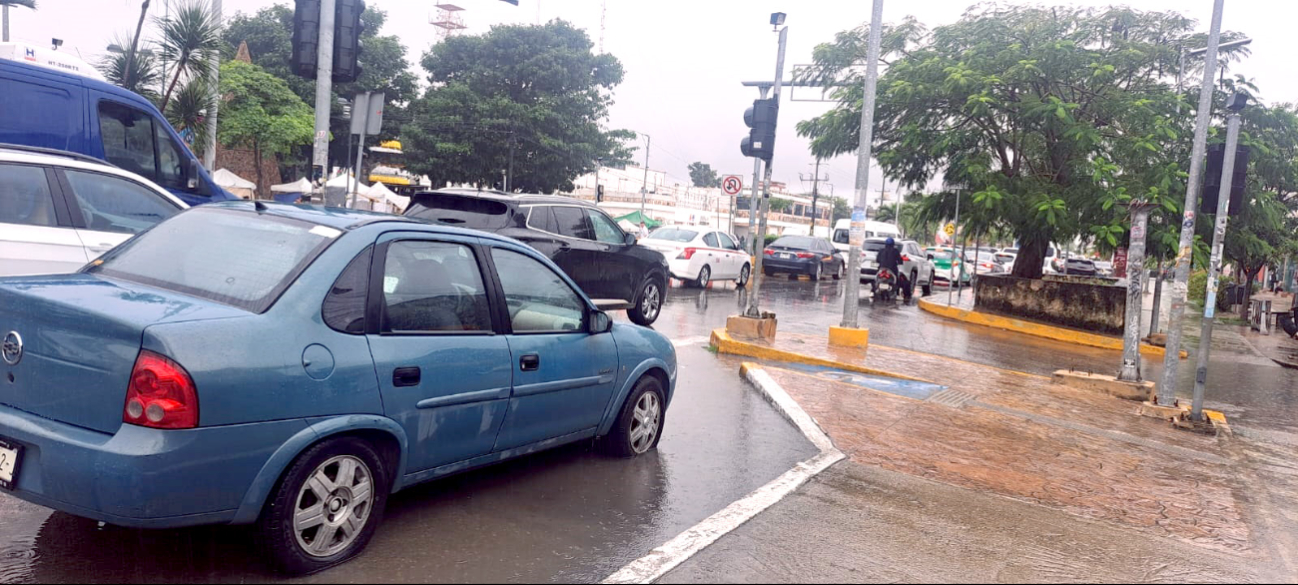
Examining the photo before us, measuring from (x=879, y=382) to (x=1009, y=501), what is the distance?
13.8 feet

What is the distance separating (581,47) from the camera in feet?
130

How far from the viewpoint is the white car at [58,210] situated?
6367 mm

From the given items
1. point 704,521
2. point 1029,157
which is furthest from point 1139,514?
point 1029,157

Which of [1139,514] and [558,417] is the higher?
[558,417]

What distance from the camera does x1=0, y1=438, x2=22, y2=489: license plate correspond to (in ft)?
11.4

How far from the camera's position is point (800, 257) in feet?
88.8

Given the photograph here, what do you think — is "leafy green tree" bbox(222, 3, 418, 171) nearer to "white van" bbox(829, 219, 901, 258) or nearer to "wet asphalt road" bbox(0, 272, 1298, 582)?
"white van" bbox(829, 219, 901, 258)

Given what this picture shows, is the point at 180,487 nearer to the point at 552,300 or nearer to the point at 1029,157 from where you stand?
the point at 552,300

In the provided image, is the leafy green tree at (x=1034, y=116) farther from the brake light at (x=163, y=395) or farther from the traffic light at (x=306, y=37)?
the brake light at (x=163, y=395)

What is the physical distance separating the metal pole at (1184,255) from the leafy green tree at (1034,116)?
4805 mm

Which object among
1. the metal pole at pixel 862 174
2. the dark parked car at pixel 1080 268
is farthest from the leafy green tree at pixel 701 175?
the metal pole at pixel 862 174

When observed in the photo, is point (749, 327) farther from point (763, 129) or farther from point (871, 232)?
point (871, 232)

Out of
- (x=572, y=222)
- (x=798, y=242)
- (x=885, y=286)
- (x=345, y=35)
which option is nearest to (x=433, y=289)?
(x=345, y=35)

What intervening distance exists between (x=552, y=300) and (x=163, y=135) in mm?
6135
